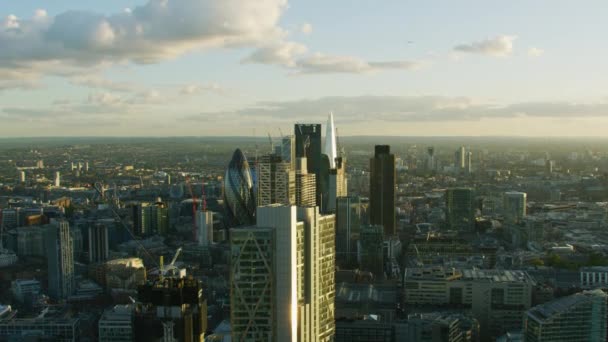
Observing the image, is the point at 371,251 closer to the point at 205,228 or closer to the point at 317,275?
the point at 205,228

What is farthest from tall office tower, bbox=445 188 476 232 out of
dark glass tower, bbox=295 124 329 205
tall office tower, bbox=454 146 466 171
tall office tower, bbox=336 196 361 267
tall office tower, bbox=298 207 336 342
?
tall office tower, bbox=454 146 466 171

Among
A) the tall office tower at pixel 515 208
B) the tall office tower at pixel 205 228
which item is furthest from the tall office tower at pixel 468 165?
the tall office tower at pixel 205 228

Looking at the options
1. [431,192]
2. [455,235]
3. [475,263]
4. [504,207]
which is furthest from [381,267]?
[431,192]

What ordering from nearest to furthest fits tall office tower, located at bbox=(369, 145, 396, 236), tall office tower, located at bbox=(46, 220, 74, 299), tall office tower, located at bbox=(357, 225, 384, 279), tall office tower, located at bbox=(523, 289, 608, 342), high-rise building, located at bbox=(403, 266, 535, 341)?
tall office tower, located at bbox=(523, 289, 608, 342)
high-rise building, located at bbox=(403, 266, 535, 341)
tall office tower, located at bbox=(46, 220, 74, 299)
tall office tower, located at bbox=(357, 225, 384, 279)
tall office tower, located at bbox=(369, 145, 396, 236)

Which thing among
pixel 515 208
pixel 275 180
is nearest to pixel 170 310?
pixel 275 180

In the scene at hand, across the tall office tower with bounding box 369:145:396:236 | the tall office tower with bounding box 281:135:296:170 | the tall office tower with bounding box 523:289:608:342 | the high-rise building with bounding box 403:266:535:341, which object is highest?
the tall office tower with bounding box 281:135:296:170

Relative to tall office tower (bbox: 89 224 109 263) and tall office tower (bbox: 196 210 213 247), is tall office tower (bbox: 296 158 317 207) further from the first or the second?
tall office tower (bbox: 89 224 109 263)

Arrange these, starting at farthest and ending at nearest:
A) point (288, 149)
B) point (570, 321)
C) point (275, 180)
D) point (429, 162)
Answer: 1. point (429, 162)
2. point (288, 149)
3. point (275, 180)
4. point (570, 321)
